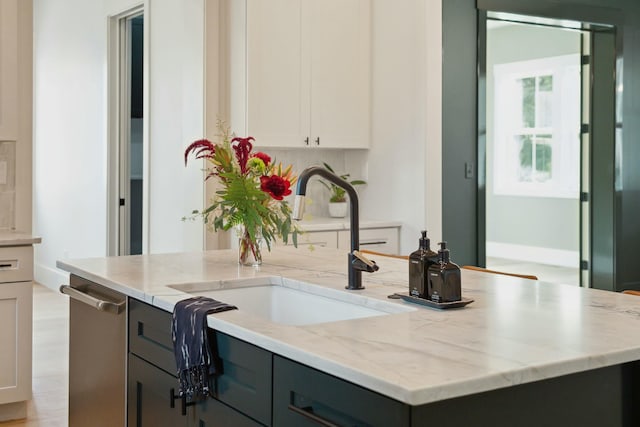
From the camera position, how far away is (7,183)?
14.7 feet

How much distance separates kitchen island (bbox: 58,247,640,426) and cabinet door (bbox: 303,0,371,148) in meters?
3.15

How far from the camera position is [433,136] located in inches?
205

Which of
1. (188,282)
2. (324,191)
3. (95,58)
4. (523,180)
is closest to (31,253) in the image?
(188,282)

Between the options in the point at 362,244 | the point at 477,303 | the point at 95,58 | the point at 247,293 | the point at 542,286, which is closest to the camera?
the point at 477,303

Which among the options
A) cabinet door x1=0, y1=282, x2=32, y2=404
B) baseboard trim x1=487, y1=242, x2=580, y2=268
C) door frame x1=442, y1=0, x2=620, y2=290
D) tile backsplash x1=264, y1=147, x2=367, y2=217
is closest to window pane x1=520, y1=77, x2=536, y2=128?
baseboard trim x1=487, y1=242, x2=580, y2=268

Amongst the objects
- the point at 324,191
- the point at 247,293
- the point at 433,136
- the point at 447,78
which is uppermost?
the point at 447,78

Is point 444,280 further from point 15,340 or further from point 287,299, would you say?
point 15,340

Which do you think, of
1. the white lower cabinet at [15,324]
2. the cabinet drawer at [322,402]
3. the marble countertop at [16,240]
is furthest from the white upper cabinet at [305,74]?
the cabinet drawer at [322,402]

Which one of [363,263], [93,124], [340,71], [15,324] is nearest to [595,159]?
[340,71]

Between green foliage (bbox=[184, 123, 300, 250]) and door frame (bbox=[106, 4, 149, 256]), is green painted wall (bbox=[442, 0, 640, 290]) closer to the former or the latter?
green foliage (bbox=[184, 123, 300, 250])

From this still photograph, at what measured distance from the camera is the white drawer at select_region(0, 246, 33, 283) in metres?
3.94

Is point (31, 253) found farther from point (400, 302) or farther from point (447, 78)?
point (447, 78)

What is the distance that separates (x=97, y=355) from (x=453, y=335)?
1508 millimetres

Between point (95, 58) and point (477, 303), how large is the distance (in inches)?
224
